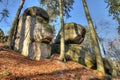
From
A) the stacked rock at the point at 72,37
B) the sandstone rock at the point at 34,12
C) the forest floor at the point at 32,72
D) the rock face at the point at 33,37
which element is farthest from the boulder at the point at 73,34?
the forest floor at the point at 32,72

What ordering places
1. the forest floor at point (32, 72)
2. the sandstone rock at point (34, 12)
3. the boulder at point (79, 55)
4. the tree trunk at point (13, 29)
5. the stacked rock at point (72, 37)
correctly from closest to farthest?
the forest floor at point (32, 72) < the tree trunk at point (13, 29) < the boulder at point (79, 55) < the sandstone rock at point (34, 12) < the stacked rock at point (72, 37)

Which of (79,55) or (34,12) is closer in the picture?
(79,55)

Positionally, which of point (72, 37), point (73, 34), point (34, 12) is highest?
point (34, 12)

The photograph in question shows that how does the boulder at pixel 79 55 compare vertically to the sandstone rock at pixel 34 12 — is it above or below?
below

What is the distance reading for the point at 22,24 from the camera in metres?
16.5

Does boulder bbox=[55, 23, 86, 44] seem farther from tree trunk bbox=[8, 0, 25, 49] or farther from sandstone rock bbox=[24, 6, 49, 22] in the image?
tree trunk bbox=[8, 0, 25, 49]

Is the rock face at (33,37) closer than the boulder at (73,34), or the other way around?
the rock face at (33,37)

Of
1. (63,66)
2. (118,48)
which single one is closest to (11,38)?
(63,66)

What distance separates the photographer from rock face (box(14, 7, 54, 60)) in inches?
600

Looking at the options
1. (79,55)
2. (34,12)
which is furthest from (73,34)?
(34,12)

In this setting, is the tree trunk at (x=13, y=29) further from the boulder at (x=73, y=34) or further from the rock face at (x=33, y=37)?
the boulder at (x=73, y=34)

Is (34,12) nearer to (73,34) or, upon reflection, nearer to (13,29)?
(13,29)

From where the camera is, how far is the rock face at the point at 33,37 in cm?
1525

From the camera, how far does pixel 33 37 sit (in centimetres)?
1569
